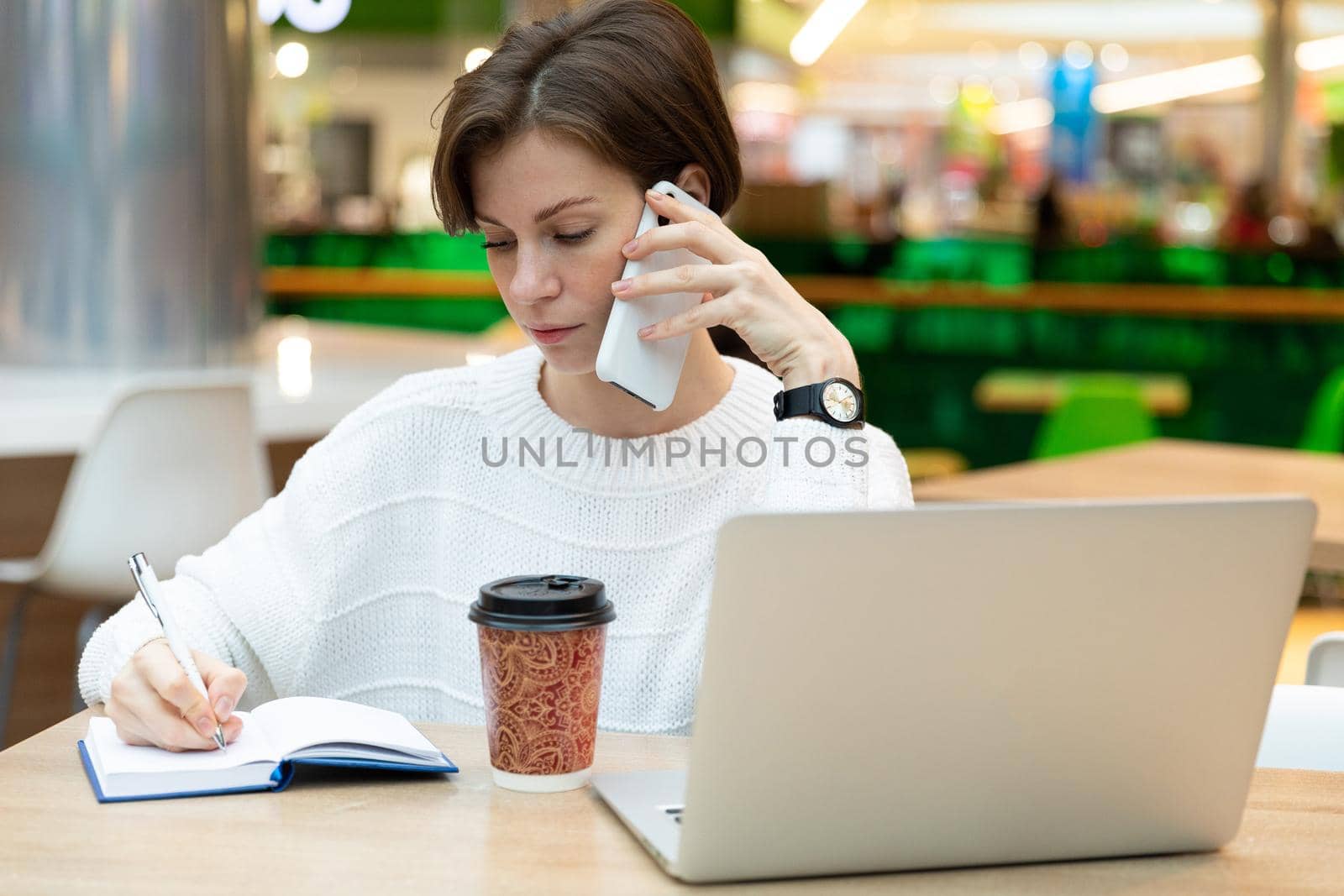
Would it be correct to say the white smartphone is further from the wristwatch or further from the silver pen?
the silver pen

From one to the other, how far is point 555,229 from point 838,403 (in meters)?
0.31

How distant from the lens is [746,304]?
4.72 ft

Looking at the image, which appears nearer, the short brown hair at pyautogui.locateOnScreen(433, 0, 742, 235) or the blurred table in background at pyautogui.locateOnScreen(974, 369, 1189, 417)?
the short brown hair at pyautogui.locateOnScreen(433, 0, 742, 235)

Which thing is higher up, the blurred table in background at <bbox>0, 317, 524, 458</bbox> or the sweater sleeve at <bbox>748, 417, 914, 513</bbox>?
the sweater sleeve at <bbox>748, 417, 914, 513</bbox>

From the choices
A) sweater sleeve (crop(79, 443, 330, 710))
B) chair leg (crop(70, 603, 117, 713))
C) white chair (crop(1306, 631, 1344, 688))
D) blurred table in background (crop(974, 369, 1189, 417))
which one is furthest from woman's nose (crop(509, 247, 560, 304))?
blurred table in background (crop(974, 369, 1189, 417))

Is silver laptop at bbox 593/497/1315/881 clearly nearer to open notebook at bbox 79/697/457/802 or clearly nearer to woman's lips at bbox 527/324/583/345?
open notebook at bbox 79/697/457/802

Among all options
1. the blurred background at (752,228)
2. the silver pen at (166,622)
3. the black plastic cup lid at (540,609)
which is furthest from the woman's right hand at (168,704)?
the blurred background at (752,228)

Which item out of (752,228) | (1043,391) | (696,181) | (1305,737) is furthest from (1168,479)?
(752,228)

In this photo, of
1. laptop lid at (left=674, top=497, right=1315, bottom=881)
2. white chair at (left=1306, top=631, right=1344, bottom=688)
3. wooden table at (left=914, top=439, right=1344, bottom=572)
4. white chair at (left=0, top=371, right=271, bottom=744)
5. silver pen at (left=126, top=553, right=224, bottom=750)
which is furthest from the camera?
wooden table at (left=914, top=439, right=1344, bottom=572)

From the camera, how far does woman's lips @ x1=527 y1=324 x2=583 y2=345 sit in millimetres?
1507
